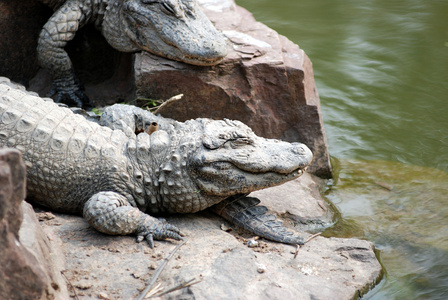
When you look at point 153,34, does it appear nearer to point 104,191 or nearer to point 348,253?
point 104,191

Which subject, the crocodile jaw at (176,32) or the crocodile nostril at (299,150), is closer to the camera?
the crocodile nostril at (299,150)

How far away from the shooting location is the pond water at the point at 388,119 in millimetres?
4379

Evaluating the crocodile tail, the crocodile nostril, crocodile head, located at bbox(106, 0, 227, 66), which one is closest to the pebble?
the crocodile tail

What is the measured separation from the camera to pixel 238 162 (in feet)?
12.4

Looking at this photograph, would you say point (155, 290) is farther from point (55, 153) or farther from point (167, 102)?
point (167, 102)

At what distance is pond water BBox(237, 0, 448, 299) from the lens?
14.4 ft

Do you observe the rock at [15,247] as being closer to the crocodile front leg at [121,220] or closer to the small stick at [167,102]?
the crocodile front leg at [121,220]

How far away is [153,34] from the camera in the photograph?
5043 mm

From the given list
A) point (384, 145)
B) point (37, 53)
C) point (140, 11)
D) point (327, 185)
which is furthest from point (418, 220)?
point (37, 53)

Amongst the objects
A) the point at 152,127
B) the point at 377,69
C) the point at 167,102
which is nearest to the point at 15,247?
the point at 152,127

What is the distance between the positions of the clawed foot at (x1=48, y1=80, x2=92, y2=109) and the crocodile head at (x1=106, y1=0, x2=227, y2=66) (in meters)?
0.82

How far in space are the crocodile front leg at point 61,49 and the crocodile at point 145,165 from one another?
1.45 metres

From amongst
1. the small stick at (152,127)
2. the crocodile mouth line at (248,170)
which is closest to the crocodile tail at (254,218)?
the crocodile mouth line at (248,170)

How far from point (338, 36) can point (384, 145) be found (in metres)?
3.13
